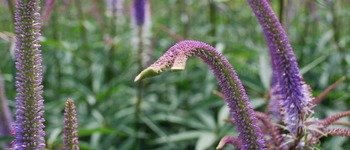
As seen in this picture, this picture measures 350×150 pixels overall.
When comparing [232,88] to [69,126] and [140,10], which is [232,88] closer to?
[69,126]

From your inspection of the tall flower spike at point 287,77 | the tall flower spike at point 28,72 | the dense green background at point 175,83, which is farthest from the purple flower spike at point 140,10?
the tall flower spike at point 28,72

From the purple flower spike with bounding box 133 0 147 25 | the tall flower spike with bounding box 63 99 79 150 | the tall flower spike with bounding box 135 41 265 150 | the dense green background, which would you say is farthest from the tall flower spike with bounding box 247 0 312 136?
the purple flower spike with bounding box 133 0 147 25

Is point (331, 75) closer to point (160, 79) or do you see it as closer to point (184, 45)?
point (160, 79)

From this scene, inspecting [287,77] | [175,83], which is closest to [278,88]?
[287,77]

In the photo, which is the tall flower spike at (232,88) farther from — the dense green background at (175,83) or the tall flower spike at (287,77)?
the dense green background at (175,83)

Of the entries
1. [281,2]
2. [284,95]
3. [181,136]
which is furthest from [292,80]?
[181,136]

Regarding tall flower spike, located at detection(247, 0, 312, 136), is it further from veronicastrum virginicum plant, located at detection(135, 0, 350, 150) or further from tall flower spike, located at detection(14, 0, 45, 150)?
tall flower spike, located at detection(14, 0, 45, 150)
